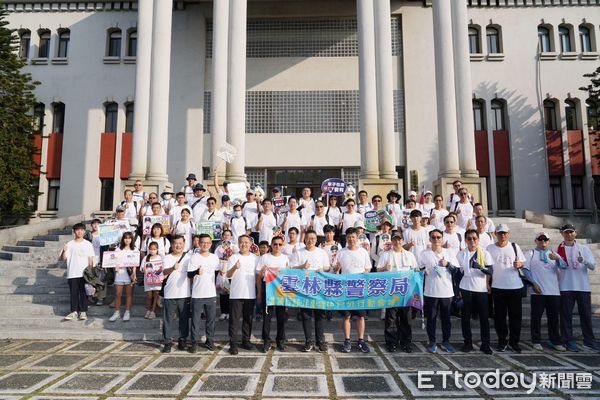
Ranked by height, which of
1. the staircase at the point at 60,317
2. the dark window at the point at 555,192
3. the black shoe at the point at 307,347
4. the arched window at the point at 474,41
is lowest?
the black shoe at the point at 307,347

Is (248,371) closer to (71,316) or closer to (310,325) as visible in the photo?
(310,325)

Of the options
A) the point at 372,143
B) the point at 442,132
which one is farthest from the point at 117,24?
the point at 442,132

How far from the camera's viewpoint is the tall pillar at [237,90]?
14.8 metres

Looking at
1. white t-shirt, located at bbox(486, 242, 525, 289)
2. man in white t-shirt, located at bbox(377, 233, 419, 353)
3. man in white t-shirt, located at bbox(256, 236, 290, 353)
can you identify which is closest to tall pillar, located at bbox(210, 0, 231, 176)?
man in white t-shirt, located at bbox(256, 236, 290, 353)

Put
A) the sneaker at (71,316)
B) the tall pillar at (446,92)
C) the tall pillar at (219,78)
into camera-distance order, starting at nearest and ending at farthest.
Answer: the sneaker at (71,316) < the tall pillar at (446,92) < the tall pillar at (219,78)

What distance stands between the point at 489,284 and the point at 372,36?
11.8m

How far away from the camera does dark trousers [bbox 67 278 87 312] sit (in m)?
7.65

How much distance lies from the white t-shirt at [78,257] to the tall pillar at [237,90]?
23.5ft

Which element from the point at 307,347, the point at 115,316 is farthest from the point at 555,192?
the point at 115,316

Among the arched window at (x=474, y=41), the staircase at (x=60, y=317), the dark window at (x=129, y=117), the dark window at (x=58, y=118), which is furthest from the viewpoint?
the dark window at (x=58, y=118)

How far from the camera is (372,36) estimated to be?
15.0 m

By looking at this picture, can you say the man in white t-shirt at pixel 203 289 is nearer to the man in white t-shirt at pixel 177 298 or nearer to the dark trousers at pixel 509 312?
the man in white t-shirt at pixel 177 298

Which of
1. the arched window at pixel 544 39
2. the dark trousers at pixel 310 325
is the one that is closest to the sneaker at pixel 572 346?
the dark trousers at pixel 310 325

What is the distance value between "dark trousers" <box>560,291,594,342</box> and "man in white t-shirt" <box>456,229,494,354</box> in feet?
4.52
